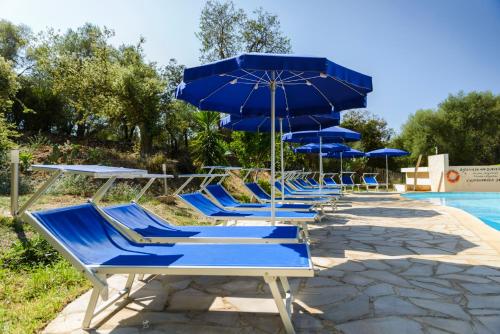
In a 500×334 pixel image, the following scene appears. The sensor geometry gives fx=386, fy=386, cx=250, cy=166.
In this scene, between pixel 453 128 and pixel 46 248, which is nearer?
pixel 46 248

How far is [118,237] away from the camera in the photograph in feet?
11.7

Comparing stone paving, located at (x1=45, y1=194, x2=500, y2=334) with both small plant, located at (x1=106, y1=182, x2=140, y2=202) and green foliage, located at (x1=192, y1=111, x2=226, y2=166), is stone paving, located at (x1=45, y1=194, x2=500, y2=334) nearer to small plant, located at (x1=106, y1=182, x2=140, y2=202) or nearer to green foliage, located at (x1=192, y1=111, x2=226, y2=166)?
small plant, located at (x1=106, y1=182, x2=140, y2=202)

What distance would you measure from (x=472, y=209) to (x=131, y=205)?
10633 millimetres

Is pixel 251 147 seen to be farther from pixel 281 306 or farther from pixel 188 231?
pixel 281 306

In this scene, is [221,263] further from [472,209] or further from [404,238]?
[472,209]

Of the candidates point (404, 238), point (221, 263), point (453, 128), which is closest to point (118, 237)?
point (221, 263)

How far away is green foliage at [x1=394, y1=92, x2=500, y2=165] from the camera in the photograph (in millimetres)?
28922

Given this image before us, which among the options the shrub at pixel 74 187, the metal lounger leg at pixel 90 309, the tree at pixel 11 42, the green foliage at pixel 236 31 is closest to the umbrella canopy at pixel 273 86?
the metal lounger leg at pixel 90 309

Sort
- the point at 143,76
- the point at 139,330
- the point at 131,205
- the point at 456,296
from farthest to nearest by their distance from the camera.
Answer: the point at 143,76 < the point at 131,205 < the point at 456,296 < the point at 139,330

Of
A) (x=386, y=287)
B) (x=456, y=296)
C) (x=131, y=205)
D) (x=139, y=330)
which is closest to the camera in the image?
(x=139, y=330)

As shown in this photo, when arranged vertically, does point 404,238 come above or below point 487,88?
below

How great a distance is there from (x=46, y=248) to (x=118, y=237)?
5.06 feet

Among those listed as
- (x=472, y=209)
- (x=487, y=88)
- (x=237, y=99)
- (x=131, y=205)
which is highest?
(x=487, y=88)

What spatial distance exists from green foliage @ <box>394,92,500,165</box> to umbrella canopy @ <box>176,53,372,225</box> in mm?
24643
